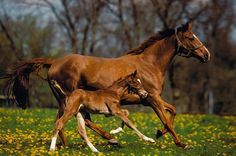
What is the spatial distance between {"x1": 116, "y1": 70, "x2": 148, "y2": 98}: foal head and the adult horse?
0.62 feet

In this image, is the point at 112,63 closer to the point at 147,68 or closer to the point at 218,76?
the point at 147,68

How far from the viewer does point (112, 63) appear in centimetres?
1295

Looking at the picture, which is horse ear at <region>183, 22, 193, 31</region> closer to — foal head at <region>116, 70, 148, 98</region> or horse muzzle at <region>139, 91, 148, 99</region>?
foal head at <region>116, 70, 148, 98</region>

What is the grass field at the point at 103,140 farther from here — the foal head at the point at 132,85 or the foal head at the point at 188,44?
the foal head at the point at 188,44

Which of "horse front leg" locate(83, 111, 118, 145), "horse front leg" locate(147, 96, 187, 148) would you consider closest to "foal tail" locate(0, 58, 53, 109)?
"horse front leg" locate(83, 111, 118, 145)

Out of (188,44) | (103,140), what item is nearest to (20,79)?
(103,140)

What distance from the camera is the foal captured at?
11453 mm

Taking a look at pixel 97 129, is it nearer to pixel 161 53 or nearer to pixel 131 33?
pixel 161 53

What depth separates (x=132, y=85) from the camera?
41.5ft

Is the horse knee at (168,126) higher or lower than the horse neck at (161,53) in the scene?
lower

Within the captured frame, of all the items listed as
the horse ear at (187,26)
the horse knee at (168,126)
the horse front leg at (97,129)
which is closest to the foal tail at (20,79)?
the horse front leg at (97,129)

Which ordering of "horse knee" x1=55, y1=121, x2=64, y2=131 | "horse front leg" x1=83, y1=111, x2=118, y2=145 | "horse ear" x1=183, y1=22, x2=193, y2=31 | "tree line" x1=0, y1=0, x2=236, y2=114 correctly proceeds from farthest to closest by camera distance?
1. "tree line" x1=0, y1=0, x2=236, y2=114
2. "horse ear" x1=183, y1=22, x2=193, y2=31
3. "horse front leg" x1=83, y1=111, x2=118, y2=145
4. "horse knee" x1=55, y1=121, x2=64, y2=131

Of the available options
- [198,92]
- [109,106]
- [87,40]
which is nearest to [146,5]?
[87,40]

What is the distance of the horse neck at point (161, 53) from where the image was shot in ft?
44.1
